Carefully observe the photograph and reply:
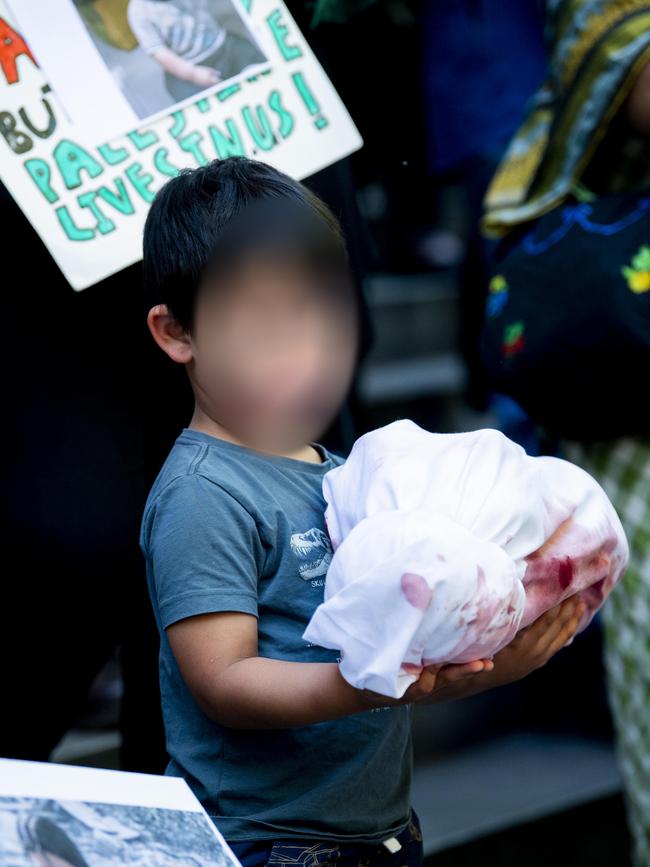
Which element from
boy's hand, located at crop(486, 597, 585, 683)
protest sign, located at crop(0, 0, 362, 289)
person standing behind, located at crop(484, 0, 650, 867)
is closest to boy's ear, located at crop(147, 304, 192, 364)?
protest sign, located at crop(0, 0, 362, 289)

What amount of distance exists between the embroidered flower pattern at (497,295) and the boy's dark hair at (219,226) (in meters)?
0.62

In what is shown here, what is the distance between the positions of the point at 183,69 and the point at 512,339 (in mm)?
615

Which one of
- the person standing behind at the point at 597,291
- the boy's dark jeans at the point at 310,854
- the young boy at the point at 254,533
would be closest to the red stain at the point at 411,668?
the young boy at the point at 254,533

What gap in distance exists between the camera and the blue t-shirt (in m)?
0.87

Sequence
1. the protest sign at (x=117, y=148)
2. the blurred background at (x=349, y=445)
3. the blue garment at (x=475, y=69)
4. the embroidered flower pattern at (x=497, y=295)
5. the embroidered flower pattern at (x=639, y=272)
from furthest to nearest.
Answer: the blue garment at (x=475, y=69) < the embroidered flower pattern at (x=497, y=295) < the embroidered flower pattern at (x=639, y=272) < the blurred background at (x=349, y=445) < the protest sign at (x=117, y=148)

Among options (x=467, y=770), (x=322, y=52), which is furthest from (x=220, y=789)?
(x=467, y=770)

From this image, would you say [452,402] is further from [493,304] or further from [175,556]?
[175,556]

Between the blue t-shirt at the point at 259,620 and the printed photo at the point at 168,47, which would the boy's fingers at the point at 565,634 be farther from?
the printed photo at the point at 168,47

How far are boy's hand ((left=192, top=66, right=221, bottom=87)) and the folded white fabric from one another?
16.4 inches

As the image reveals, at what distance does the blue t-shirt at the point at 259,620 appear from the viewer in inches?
34.1

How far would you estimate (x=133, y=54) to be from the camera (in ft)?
3.54

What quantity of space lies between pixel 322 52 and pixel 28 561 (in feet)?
2.20

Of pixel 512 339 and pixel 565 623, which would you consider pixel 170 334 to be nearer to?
pixel 565 623

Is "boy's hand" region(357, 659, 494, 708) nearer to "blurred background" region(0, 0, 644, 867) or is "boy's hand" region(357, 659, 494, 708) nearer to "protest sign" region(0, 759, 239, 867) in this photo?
"protest sign" region(0, 759, 239, 867)
